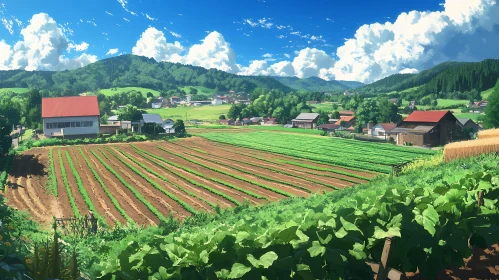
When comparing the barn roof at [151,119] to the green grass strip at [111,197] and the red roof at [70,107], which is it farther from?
the green grass strip at [111,197]

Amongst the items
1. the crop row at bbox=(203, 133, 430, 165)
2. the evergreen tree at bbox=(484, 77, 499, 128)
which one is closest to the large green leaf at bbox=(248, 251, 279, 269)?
the crop row at bbox=(203, 133, 430, 165)

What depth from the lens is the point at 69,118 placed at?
60.2 metres

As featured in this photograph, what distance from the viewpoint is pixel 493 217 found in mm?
5879

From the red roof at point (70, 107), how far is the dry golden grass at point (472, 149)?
54.8m

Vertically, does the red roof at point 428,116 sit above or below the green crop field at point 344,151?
above

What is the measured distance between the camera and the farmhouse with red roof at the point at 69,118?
59688 mm

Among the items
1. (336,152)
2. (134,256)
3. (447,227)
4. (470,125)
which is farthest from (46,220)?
(470,125)

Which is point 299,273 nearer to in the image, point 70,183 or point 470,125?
point 70,183

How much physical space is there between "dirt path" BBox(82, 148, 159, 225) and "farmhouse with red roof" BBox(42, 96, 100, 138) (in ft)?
85.2

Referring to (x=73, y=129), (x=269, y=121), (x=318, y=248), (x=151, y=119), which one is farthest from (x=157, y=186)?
(x=269, y=121)

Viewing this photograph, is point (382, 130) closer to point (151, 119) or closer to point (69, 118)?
point (151, 119)

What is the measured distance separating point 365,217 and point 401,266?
3.12 ft

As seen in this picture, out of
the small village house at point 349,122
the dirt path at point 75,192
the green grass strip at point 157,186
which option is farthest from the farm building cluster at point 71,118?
the small village house at point 349,122

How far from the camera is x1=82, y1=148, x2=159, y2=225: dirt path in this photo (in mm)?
22688
